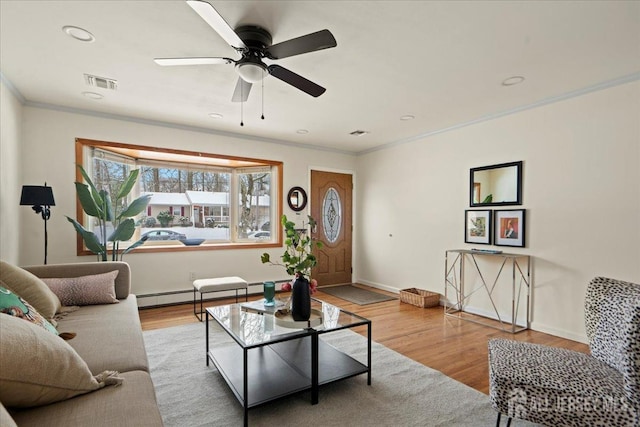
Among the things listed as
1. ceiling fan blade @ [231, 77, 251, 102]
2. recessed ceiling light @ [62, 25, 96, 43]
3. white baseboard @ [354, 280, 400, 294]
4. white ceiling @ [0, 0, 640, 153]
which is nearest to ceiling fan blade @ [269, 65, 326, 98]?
white ceiling @ [0, 0, 640, 153]

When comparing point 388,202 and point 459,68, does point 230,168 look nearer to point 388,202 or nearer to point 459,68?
point 388,202

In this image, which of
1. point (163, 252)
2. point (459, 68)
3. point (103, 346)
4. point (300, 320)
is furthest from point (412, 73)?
point (163, 252)

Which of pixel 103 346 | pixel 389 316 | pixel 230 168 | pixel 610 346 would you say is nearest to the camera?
pixel 610 346

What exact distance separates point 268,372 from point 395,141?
14.0 ft

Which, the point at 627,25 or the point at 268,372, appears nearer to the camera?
the point at 627,25

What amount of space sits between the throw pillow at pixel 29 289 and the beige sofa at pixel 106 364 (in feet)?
0.41

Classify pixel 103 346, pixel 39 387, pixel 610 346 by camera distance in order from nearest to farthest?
pixel 39 387 < pixel 610 346 < pixel 103 346

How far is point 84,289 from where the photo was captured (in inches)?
108

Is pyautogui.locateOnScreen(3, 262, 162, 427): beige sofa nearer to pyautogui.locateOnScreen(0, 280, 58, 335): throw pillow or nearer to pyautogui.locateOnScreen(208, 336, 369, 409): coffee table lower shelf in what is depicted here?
pyautogui.locateOnScreen(0, 280, 58, 335): throw pillow

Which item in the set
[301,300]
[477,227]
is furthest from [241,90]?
[477,227]

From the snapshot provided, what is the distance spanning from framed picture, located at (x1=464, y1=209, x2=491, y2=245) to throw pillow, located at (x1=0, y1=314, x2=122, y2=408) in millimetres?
4153

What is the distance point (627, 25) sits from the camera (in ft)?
7.02

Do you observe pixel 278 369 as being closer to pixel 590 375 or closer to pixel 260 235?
pixel 590 375

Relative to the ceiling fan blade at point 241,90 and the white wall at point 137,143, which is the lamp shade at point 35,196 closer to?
the white wall at point 137,143
